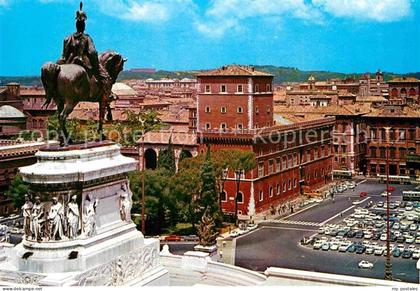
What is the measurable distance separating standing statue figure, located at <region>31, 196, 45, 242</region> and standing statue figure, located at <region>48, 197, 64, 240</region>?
0.23 metres

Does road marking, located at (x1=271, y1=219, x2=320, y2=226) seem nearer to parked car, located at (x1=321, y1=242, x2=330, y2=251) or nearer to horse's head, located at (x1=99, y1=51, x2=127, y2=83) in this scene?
parked car, located at (x1=321, y1=242, x2=330, y2=251)

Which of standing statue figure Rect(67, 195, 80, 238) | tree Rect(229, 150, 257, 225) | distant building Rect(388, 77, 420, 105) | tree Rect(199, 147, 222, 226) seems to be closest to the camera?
standing statue figure Rect(67, 195, 80, 238)

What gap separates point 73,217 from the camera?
1452 cm

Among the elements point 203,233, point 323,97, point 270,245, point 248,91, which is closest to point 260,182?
point 248,91

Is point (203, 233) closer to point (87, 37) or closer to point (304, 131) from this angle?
point (87, 37)

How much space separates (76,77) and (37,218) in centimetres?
328

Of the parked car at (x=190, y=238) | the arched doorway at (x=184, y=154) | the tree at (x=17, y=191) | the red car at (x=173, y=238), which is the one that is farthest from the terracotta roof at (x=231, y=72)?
the tree at (x=17, y=191)

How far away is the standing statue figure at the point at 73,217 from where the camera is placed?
14.5 metres

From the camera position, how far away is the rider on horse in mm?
15891

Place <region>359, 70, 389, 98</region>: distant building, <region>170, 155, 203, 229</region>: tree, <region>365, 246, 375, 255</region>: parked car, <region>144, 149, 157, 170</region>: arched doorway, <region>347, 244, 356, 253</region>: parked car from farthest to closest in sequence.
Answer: <region>359, 70, 389, 98</region>: distant building < <region>144, 149, 157, 170</region>: arched doorway < <region>170, 155, 203, 229</region>: tree < <region>347, 244, 356, 253</region>: parked car < <region>365, 246, 375, 255</region>: parked car

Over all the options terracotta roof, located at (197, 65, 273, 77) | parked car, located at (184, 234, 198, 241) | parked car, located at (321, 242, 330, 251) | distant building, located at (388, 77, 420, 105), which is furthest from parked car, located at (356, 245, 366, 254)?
distant building, located at (388, 77, 420, 105)

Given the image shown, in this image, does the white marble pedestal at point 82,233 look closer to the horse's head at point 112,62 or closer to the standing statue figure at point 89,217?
the standing statue figure at point 89,217

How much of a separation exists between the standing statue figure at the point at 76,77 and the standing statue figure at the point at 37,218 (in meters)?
1.55

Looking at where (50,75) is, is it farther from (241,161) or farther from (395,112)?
(395,112)
